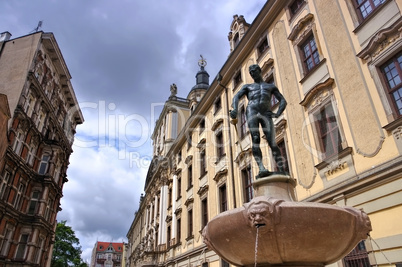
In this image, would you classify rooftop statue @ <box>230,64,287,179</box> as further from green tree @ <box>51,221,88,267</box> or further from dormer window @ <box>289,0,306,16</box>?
green tree @ <box>51,221,88,267</box>

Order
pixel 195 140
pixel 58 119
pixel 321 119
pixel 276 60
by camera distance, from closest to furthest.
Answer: pixel 321 119 < pixel 276 60 < pixel 195 140 < pixel 58 119

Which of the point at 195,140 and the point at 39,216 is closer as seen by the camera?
the point at 39,216

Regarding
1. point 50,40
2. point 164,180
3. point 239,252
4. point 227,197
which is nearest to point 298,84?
point 227,197

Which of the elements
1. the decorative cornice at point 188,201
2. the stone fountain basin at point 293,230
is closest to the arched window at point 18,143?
the decorative cornice at point 188,201

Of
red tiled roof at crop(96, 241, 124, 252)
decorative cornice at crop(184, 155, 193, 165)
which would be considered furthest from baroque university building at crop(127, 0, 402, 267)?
red tiled roof at crop(96, 241, 124, 252)

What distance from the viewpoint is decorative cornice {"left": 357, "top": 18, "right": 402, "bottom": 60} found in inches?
318

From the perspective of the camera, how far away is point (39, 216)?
20625mm

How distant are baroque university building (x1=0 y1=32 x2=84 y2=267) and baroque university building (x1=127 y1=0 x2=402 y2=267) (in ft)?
36.4

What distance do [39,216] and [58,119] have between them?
10.6m

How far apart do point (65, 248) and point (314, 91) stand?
145 ft

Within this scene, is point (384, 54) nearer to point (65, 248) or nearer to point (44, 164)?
point (44, 164)

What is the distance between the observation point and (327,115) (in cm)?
1002

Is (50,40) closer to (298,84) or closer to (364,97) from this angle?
(298,84)

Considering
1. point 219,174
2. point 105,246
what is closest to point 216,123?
point 219,174
